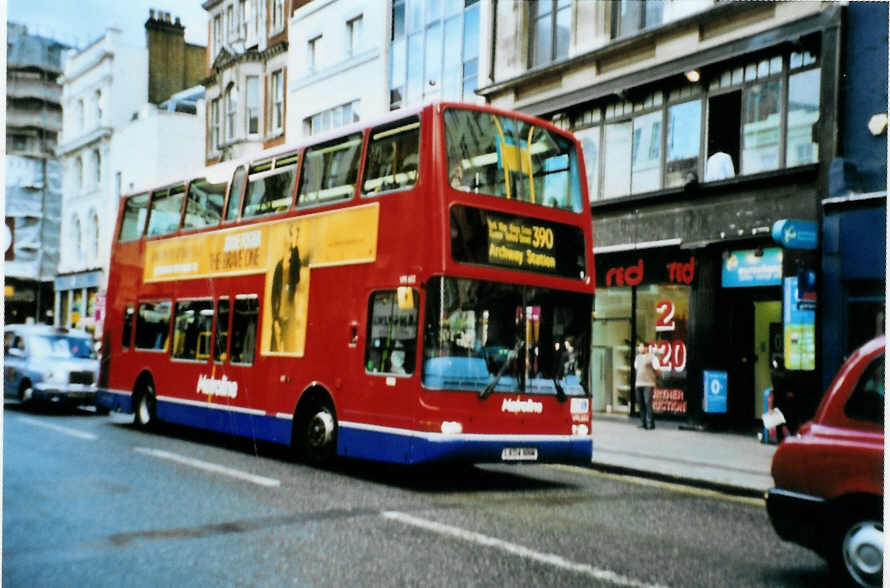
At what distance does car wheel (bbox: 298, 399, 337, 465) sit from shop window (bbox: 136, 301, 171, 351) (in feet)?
13.4

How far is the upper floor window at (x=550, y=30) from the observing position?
1906 centimetres

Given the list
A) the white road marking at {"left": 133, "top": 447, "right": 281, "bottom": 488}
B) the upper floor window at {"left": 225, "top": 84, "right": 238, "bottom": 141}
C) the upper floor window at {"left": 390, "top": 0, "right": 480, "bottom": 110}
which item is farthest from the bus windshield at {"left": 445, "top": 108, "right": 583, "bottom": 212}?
the upper floor window at {"left": 225, "top": 84, "right": 238, "bottom": 141}

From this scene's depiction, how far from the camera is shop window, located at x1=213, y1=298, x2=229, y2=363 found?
1300 centimetres

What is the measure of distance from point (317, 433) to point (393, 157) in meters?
3.24

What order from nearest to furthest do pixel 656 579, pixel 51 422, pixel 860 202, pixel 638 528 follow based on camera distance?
pixel 656 579
pixel 638 528
pixel 860 202
pixel 51 422

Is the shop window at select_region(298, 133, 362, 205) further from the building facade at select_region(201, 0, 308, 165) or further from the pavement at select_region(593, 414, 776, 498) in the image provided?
the pavement at select_region(593, 414, 776, 498)

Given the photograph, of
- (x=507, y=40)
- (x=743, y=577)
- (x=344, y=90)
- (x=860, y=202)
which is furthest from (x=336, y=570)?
(x=507, y=40)

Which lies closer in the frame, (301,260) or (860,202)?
(860,202)

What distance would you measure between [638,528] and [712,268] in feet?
30.9

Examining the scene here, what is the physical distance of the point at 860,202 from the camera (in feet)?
32.1

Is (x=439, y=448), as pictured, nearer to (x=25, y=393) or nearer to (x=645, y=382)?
(x=645, y=382)

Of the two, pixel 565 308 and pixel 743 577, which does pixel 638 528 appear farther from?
pixel 565 308

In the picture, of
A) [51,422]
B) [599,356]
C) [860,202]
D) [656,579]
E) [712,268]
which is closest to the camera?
[656,579]

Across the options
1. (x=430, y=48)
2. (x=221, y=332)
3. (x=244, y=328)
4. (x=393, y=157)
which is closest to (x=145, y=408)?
(x=221, y=332)
